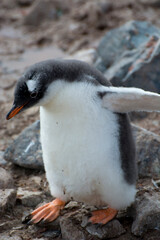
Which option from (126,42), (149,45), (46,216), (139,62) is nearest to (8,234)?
(46,216)

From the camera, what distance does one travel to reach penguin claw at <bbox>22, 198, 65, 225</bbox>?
122 inches

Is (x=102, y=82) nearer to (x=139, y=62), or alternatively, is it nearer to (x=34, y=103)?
(x=34, y=103)

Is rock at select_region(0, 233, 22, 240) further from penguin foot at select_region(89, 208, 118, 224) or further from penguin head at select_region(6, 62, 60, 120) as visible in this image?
penguin head at select_region(6, 62, 60, 120)

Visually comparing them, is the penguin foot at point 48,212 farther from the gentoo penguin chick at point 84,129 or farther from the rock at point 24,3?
the rock at point 24,3

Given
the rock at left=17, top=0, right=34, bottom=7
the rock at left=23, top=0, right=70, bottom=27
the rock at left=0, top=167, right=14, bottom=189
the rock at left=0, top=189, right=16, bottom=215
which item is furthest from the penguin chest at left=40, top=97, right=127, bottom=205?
the rock at left=17, top=0, right=34, bottom=7

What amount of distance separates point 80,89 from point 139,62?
6.79 ft

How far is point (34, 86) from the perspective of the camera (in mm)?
2656

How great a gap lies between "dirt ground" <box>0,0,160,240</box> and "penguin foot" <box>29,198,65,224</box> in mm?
2113

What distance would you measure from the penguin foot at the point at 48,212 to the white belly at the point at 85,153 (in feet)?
0.60

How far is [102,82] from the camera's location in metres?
2.88

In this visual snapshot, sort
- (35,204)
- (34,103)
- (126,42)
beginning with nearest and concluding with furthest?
(34,103) → (35,204) → (126,42)

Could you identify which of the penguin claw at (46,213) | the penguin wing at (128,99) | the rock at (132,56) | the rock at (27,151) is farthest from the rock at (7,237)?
the rock at (132,56)

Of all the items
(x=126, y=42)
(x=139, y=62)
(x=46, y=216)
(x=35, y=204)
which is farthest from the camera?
(x=126, y=42)

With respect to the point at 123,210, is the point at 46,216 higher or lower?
higher
